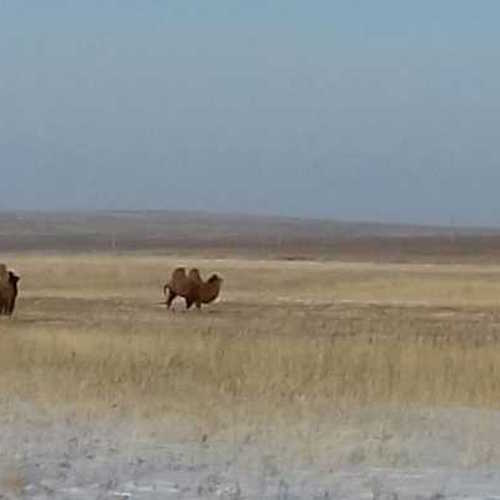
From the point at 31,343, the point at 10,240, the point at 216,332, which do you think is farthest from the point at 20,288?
the point at 10,240

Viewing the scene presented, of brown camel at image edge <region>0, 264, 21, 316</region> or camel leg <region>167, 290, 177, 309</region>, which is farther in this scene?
camel leg <region>167, 290, 177, 309</region>

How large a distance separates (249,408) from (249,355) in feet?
16.7

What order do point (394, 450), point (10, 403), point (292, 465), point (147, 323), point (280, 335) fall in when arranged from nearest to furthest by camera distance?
1. point (292, 465)
2. point (394, 450)
3. point (10, 403)
4. point (280, 335)
5. point (147, 323)

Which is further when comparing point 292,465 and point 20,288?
point 20,288

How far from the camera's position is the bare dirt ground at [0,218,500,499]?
10.0 m

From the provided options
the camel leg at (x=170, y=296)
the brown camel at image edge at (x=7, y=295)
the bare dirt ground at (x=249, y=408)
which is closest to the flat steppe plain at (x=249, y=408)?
the bare dirt ground at (x=249, y=408)

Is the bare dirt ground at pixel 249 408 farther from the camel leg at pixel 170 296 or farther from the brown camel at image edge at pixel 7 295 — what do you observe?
the camel leg at pixel 170 296

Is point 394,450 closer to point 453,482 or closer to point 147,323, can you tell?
point 453,482

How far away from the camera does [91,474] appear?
1017 centimetres

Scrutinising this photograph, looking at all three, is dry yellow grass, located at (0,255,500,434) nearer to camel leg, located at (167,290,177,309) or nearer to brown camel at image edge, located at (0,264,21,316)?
camel leg, located at (167,290,177,309)

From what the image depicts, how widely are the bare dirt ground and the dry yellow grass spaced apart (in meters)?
0.05

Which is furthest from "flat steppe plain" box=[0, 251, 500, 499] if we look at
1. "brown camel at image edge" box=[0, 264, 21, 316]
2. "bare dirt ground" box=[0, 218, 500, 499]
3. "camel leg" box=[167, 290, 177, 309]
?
"camel leg" box=[167, 290, 177, 309]

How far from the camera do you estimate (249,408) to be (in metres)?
14.5

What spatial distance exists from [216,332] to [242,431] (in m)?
13.2
